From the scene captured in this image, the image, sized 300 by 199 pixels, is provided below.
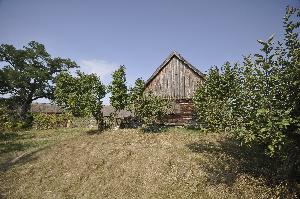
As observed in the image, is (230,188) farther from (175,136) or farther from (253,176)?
(175,136)

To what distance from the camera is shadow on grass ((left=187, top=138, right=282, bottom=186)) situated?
1631 cm

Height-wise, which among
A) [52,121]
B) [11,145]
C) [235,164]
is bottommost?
[235,164]

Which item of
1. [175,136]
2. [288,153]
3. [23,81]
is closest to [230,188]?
[288,153]

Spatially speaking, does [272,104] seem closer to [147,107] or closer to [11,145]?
[147,107]

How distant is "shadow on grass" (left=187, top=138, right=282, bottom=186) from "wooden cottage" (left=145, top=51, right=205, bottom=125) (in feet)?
35.5

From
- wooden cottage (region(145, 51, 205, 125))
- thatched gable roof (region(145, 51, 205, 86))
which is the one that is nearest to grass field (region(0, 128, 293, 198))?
wooden cottage (region(145, 51, 205, 125))

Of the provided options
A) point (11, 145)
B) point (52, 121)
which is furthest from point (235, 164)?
point (52, 121)

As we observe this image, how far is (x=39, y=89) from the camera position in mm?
56875

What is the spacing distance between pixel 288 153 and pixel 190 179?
5370mm

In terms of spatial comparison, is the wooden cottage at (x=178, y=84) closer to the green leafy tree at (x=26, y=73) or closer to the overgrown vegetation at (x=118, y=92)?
the overgrown vegetation at (x=118, y=92)

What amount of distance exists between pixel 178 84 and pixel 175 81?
0.48 meters

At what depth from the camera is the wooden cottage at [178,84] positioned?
3222 cm

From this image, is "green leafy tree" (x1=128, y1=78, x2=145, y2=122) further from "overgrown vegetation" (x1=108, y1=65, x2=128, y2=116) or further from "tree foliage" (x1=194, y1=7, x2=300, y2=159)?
"tree foliage" (x1=194, y1=7, x2=300, y2=159)

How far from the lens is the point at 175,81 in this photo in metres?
32.8
